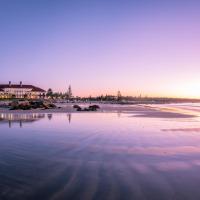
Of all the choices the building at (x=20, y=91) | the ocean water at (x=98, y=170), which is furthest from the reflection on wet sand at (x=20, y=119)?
the building at (x=20, y=91)

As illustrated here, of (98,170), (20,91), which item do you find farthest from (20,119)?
(20,91)

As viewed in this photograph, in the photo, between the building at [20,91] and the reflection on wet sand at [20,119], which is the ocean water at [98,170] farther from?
the building at [20,91]

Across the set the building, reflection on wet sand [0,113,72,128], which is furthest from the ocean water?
the building

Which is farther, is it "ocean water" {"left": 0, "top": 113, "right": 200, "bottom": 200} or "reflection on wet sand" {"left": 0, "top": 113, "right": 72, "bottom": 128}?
"reflection on wet sand" {"left": 0, "top": 113, "right": 72, "bottom": 128}

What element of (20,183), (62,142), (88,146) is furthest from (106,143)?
(20,183)

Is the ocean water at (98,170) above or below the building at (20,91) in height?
below

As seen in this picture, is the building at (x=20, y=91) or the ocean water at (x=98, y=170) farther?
the building at (x=20, y=91)

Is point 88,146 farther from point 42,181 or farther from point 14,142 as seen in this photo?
point 42,181

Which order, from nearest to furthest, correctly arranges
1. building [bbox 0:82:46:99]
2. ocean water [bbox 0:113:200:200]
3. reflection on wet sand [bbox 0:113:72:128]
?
1. ocean water [bbox 0:113:200:200]
2. reflection on wet sand [bbox 0:113:72:128]
3. building [bbox 0:82:46:99]

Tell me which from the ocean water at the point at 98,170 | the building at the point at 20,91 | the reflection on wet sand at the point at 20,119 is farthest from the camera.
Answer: the building at the point at 20,91

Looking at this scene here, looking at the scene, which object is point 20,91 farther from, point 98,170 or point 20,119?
point 98,170

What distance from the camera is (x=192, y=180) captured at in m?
6.57

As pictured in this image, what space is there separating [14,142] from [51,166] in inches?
173

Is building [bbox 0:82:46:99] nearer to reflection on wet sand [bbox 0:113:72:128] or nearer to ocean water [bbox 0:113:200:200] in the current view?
reflection on wet sand [bbox 0:113:72:128]
